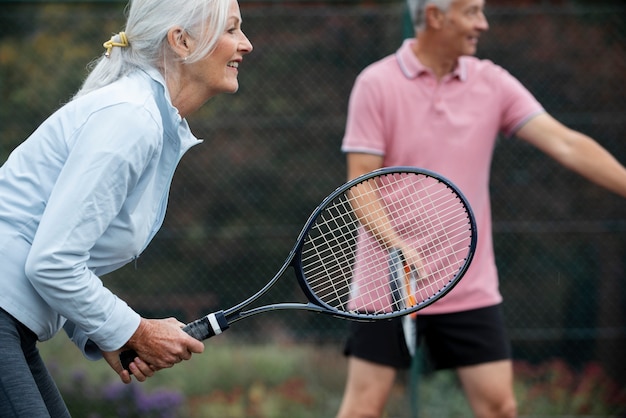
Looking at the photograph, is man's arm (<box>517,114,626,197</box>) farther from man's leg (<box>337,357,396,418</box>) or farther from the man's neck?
man's leg (<box>337,357,396,418</box>)

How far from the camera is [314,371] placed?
19.0ft

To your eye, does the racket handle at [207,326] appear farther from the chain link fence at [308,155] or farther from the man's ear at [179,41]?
the chain link fence at [308,155]

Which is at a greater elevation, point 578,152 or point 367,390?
point 578,152

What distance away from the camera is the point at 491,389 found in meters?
3.83

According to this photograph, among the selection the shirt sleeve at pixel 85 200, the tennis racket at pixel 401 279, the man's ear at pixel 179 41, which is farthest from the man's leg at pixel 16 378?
the tennis racket at pixel 401 279

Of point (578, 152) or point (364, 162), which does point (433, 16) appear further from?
point (578, 152)

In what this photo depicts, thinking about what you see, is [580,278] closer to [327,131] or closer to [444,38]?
[327,131]

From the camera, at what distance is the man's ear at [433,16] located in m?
3.88

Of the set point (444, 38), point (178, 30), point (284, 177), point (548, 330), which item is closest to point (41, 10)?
point (284, 177)

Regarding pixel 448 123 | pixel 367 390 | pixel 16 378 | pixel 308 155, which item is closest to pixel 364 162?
pixel 448 123

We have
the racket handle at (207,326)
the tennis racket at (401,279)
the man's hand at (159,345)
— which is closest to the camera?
the man's hand at (159,345)

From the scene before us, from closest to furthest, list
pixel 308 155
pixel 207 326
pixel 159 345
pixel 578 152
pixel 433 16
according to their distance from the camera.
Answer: pixel 159 345
pixel 207 326
pixel 578 152
pixel 433 16
pixel 308 155

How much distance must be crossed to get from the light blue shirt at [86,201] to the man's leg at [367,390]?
5.28 ft

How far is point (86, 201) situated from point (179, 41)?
478 millimetres
